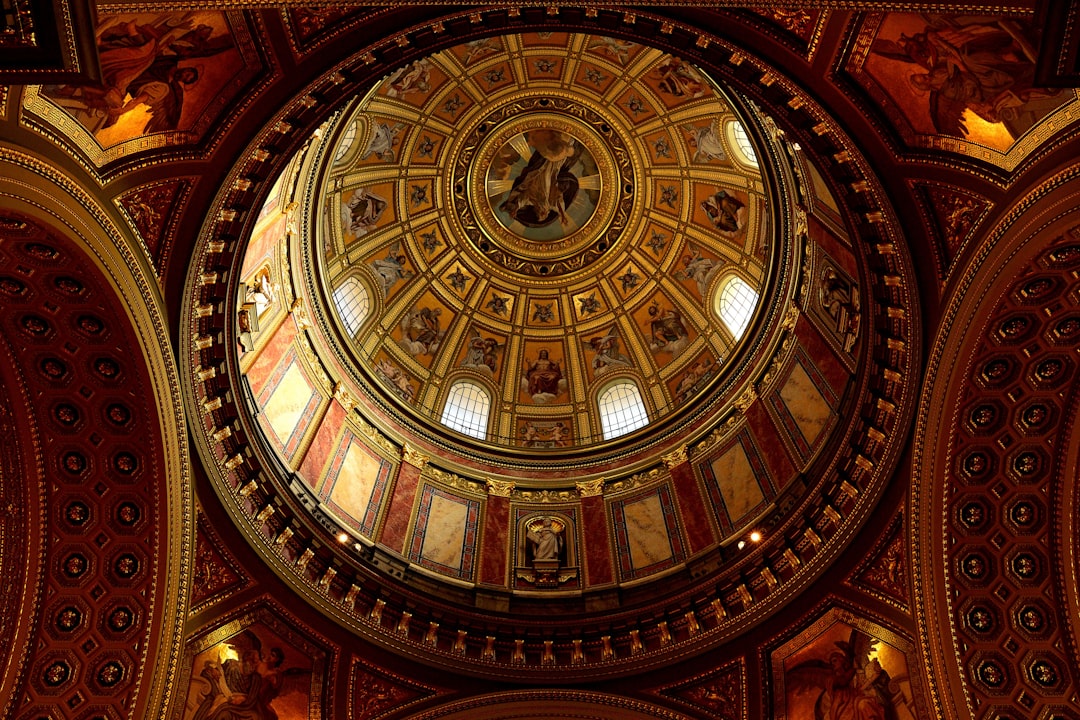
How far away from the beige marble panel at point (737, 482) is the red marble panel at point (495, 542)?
6.07m

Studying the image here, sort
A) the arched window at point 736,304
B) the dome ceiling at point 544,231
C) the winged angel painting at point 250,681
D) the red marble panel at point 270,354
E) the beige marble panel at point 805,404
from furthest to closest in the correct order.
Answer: the dome ceiling at point 544,231
the arched window at point 736,304
the beige marble panel at point 805,404
the red marble panel at point 270,354
the winged angel painting at point 250,681

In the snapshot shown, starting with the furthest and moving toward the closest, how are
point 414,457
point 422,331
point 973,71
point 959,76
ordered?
point 422,331 < point 414,457 < point 959,76 < point 973,71

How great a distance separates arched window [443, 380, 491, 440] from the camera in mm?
29312

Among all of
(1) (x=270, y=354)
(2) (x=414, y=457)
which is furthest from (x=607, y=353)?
(1) (x=270, y=354)

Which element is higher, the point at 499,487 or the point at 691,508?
the point at 499,487

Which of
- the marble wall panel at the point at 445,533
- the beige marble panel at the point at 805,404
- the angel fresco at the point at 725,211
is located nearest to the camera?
the beige marble panel at the point at 805,404

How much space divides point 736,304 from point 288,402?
14.1m

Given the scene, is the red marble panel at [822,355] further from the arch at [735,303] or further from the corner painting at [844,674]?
the corner painting at [844,674]

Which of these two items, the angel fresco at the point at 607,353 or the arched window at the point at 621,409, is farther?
the angel fresco at the point at 607,353

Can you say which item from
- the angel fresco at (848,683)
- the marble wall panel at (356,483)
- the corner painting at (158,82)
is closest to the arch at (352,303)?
the marble wall panel at (356,483)

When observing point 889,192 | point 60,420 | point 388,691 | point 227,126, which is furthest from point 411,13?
point 388,691

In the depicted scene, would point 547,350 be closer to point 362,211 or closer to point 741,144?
point 362,211

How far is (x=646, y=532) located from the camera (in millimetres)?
24938

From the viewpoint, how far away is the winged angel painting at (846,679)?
18953 millimetres
